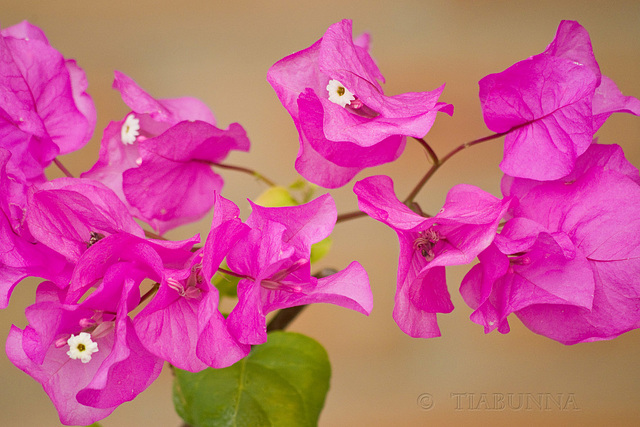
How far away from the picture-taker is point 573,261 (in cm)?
39

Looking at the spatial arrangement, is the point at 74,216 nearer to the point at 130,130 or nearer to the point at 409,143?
the point at 130,130

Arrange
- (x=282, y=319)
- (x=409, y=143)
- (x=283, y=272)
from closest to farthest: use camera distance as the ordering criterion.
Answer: (x=283, y=272), (x=282, y=319), (x=409, y=143)

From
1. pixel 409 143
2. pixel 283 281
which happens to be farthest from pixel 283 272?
pixel 409 143

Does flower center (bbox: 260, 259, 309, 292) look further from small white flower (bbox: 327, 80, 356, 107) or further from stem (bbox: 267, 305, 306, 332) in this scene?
stem (bbox: 267, 305, 306, 332)

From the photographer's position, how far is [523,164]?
0.41 m

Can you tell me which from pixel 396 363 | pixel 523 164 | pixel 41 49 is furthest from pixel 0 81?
pixel 396 363

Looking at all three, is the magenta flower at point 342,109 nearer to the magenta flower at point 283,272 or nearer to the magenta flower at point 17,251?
the magenta flower at point 283,272

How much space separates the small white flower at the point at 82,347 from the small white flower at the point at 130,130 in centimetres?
17

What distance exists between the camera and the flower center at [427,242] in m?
0.41

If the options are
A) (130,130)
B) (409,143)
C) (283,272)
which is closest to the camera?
(283,272)

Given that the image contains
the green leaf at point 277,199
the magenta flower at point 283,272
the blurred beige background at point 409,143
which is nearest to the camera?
the magenta flower at point 283,272

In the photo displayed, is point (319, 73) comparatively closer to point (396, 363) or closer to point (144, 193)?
point (144, 193)

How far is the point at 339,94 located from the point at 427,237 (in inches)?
4.1

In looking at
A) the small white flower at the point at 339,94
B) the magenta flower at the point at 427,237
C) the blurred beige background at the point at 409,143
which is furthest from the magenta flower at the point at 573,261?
the blurred beige background at the point at 409,143
